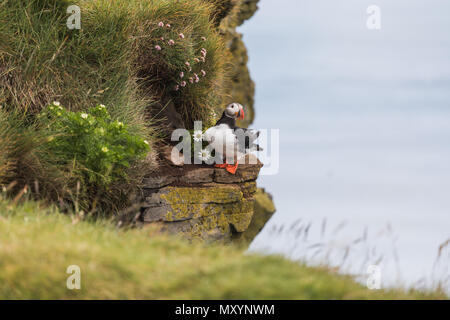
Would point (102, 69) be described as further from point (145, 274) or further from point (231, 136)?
point (145, 274)

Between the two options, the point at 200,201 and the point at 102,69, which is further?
the point at 102,69

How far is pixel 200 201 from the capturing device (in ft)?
32.4

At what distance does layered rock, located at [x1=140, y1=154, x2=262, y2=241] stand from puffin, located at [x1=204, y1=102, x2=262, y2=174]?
2.91 ft

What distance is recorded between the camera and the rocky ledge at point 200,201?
31.0ft

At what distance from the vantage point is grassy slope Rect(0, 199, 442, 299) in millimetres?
4059

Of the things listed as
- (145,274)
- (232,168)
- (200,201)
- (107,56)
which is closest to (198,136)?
(232,168)

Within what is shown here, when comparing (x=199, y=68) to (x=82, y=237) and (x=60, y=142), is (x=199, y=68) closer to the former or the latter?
(x=60, y=142)

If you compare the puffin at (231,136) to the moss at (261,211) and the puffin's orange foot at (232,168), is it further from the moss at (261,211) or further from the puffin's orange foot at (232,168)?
the moss at (261,211)

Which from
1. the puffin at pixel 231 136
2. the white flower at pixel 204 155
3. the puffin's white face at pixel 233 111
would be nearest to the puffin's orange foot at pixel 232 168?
the white flower at pixel 204 155

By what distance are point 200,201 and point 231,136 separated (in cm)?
160

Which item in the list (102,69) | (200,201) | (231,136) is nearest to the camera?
(231,136)

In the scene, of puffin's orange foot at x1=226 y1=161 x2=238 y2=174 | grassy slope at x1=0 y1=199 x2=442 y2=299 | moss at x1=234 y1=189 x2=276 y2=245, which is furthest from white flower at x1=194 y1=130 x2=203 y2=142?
grassy slope at x1=0 y1=199 x2=442 y2=299

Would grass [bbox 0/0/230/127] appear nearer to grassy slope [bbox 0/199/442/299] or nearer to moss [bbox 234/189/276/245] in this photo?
Result: moss [bbox 234/189/276/245]
